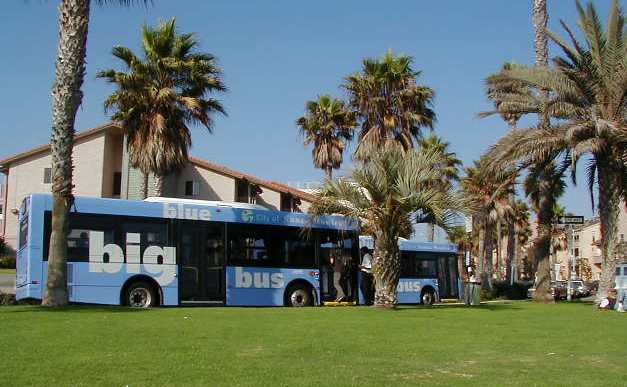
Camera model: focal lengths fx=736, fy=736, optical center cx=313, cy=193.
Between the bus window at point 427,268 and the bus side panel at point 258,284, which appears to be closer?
the bus side panel at point 258,284

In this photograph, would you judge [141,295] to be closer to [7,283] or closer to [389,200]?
[389,200]

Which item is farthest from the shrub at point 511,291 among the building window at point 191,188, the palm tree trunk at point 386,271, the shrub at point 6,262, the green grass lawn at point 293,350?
the shrub at point 6,262

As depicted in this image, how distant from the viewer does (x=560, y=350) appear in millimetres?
10992

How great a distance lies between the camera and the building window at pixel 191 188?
1825 inches

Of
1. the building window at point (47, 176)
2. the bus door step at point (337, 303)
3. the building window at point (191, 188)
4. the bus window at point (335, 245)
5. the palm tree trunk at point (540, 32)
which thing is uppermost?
the palm tree trunk at point (540, 32)

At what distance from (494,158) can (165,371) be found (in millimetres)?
18789

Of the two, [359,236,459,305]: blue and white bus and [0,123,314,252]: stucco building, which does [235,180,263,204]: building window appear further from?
[359,236,459,305]: blue and white bus

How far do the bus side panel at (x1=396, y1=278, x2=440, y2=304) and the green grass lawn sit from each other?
12.7 metres

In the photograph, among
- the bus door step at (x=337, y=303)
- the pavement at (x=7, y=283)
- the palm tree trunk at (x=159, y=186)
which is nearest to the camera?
the bus door step at (x=337, y=303)

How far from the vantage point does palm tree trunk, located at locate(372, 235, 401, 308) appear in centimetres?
2080

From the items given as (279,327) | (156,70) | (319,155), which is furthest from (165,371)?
(319,155)

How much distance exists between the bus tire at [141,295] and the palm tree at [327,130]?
84.8 feet

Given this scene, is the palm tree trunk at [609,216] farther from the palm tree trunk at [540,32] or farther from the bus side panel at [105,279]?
the bus side panel at [105,279]

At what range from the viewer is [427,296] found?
29719 mm
